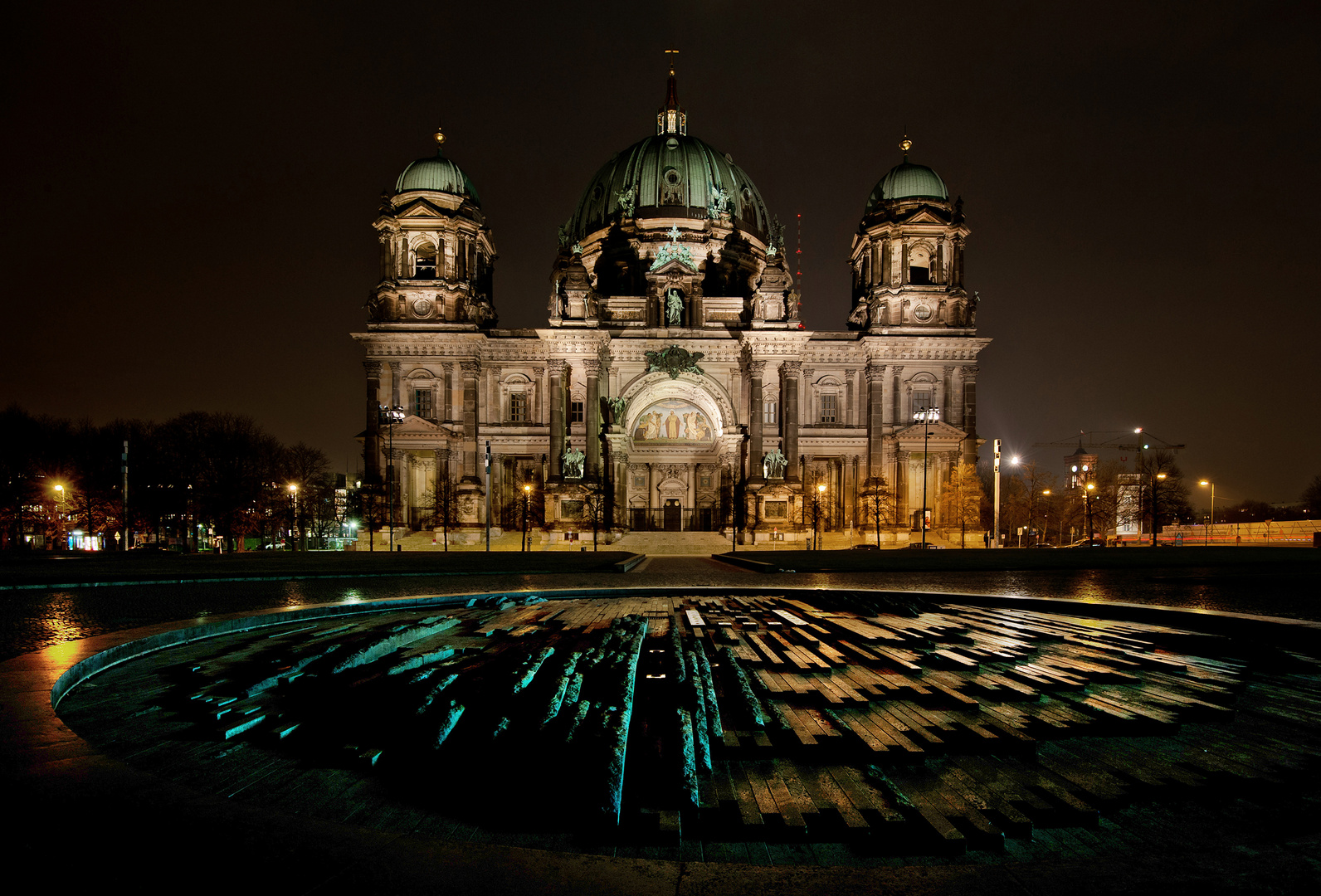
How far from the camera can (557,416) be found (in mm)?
57969

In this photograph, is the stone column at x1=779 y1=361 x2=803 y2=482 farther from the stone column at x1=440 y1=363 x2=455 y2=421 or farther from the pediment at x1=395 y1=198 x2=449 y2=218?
the pediment at x1=395 y1=198 x2=449 y2=218

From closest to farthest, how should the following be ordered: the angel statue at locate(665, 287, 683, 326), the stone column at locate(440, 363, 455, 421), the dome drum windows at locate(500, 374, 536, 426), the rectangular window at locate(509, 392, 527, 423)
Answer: the stone column at locate(440, 363, 455, 421) → the angel statue at locate(665, 287, 683, 326) → the dome drum windows at locate(500, 374, 536, 426) → the rectangular window at locate(509, 392, 527, 423)

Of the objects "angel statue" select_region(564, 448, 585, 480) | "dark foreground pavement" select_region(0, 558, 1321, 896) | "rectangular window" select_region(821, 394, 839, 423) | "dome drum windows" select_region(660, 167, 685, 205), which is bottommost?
"dark foreground pavement" select_region(0, 558, 1321, 896)

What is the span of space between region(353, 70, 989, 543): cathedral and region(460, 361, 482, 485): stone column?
0.14 m

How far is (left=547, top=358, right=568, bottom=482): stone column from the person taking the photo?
57094 millimetres

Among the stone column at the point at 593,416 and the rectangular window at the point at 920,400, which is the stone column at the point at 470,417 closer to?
the stone column at the point at 593,416

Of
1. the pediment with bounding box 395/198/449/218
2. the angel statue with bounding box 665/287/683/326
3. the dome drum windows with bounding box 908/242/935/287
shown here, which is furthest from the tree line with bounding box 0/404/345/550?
the dome drum windows with bounding box 908/242/935/287

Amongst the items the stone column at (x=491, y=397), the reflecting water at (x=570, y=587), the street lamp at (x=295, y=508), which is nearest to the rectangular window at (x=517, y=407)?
the stone column at (x=491, y=397)

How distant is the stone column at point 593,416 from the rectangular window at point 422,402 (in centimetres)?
1275

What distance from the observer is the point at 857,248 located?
67.8 metres

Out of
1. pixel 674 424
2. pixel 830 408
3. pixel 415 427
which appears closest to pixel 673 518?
pixel 674 424

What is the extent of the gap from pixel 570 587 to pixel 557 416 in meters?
43.1

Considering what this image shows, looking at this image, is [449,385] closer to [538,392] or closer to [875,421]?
[538,392]

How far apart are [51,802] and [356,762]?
1651mm
